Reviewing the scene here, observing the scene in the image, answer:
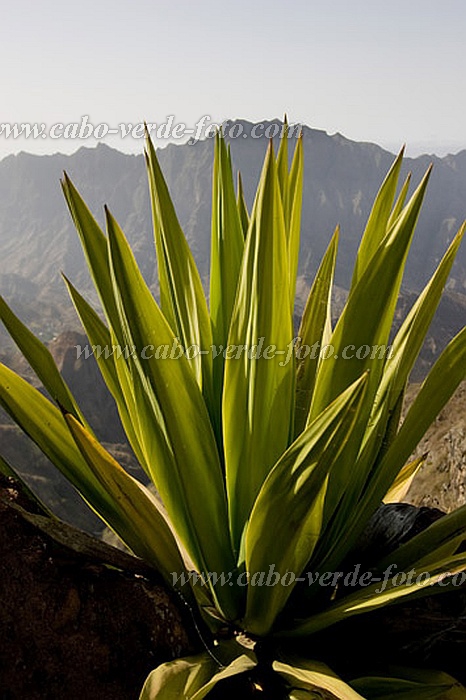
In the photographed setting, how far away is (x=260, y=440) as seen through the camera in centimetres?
118

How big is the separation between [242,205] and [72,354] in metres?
60.1

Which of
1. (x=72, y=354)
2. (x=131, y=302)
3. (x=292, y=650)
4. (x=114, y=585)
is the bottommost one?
(x=72, y=354)

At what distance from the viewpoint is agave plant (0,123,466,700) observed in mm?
1052

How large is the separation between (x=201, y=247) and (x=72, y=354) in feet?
301

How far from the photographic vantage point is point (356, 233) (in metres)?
157

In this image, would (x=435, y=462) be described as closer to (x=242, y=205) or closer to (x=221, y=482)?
(x=242, y=205)

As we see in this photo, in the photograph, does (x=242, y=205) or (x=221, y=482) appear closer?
(x=221, y=482)

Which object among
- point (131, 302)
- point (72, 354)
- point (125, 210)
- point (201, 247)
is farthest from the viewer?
point (125, 210)

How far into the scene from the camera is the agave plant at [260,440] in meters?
1.05

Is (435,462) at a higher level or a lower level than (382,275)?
lower

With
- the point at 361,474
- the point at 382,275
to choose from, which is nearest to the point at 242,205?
the point at 382,275

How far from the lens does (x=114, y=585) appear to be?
118cm

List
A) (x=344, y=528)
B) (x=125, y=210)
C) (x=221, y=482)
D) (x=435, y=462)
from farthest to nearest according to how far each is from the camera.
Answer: (x=125, y=210) → (x=435, y=462) → (x=344, y=528) → (x=221, y=482)

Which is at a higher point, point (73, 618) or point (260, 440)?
point (260, 440)
